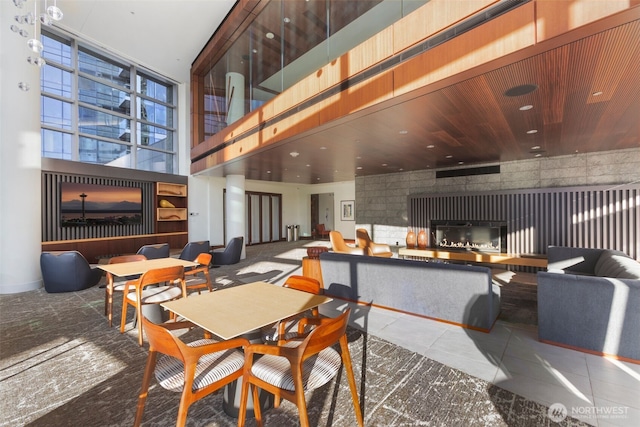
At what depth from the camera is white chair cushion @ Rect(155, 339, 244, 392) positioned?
163cm

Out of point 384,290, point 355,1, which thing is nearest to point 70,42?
point 355,1

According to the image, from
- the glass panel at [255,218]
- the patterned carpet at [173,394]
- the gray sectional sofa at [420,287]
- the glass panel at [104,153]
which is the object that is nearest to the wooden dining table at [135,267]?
the patterned carpet at [173,394]

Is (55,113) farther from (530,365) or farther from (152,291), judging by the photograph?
(530,365)

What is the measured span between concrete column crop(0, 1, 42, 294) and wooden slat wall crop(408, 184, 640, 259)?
9837mm

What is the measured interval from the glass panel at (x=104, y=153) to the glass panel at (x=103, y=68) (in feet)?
6.28

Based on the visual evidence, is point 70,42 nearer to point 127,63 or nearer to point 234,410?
point 127,63

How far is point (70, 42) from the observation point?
7.71 metres

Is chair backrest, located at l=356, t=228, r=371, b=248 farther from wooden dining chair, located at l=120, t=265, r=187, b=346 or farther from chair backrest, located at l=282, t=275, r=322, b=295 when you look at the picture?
wooden dining chair, located at l=120, t=265, r=187, b=346

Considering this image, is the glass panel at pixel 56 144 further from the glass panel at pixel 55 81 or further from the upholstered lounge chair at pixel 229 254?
the upholstered lounge chair at pixel 229 254

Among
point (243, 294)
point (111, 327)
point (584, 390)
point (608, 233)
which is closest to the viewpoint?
point (584, 390)

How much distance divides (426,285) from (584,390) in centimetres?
173

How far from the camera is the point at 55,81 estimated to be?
24.3 ft

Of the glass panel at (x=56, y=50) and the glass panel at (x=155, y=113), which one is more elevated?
the glass panel at (x=56, y=50)

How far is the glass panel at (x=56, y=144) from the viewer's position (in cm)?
721
